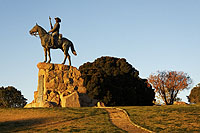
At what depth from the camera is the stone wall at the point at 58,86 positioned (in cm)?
2881

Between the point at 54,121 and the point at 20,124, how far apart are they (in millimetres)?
2239

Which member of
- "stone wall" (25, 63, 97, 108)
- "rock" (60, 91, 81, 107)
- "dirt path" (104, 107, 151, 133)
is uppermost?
"stone wall" (25, 63, 97, 108)

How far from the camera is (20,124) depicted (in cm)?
1792

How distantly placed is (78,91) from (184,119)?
1404cm

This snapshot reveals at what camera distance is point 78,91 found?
2981 centimetres

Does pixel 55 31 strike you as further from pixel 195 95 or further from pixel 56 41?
pixel 195 95

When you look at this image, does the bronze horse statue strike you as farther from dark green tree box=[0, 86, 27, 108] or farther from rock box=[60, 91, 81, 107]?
dark green tree box=[0, 86, 27, 108]

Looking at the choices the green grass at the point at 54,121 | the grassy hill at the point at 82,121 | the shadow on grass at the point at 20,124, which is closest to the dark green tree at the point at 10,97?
the green grass at the point at 54,121

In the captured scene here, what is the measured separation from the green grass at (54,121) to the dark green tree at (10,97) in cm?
3167

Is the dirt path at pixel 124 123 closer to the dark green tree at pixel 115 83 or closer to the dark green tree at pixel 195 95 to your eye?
the dark green tree at pixel 115 83

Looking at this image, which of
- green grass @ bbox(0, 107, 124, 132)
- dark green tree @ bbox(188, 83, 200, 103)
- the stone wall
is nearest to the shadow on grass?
green grass @ bbox(0, 107, 124, 132)

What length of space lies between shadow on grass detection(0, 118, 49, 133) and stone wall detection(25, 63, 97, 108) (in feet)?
30.1

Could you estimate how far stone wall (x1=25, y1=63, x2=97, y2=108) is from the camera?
28812 mm

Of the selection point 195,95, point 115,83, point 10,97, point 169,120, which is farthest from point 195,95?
point 169,120
